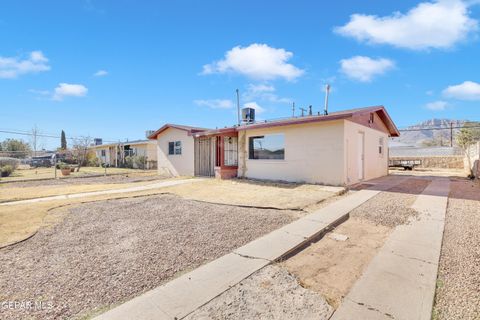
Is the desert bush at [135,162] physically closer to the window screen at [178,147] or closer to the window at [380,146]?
the window screen at [178,147]

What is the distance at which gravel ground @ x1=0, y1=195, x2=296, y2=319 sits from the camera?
98.7 inches

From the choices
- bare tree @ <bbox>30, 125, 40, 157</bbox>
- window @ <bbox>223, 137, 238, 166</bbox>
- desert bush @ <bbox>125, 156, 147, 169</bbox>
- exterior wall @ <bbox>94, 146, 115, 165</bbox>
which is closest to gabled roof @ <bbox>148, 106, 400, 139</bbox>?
window @ <bbox>223, 137, 238, 166</bbox>

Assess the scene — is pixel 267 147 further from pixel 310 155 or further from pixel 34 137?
pixel 34 137

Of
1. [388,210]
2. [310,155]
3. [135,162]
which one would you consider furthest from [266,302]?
[135,162]

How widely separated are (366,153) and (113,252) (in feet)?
38.9

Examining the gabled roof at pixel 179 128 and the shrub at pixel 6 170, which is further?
the shrub at pixel 6 170

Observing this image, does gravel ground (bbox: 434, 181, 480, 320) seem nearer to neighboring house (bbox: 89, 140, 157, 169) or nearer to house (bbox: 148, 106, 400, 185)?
house (bbox: 148, 106, 400, 185)

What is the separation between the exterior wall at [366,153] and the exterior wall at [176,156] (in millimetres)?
9327

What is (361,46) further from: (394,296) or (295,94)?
(394,296)

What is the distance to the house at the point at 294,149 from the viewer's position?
9.70 m

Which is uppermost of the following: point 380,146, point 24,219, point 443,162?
point 380,146

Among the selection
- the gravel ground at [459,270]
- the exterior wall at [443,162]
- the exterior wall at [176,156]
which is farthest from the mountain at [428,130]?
the gravel ground at [459,270]

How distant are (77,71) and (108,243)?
17.8 meters

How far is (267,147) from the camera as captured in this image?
38.7 feet
